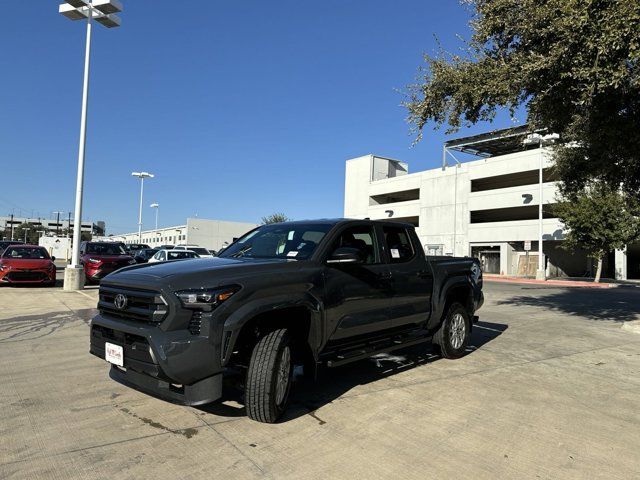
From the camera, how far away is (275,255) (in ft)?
16.2

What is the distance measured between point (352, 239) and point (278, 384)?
6.25ft

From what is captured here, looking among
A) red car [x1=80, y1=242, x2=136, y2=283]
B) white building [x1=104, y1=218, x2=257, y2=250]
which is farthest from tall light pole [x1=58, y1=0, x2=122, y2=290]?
white building [x1=104, y1=218, x2=257, y2=250]

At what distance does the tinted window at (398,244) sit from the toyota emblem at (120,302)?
2.97 metres

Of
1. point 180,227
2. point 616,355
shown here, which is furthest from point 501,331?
point 180,227

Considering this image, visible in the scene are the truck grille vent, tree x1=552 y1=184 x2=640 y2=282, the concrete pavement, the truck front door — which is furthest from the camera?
tree x1=552 y1=184 x2=640 y2=282

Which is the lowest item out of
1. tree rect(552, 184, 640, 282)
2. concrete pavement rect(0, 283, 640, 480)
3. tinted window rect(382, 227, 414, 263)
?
concrete pavement rect(0, 283, 640, 480)

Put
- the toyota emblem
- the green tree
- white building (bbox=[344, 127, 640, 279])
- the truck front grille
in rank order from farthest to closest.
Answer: the green tree, white building (bbox=[344, 127, 640, 279]), the toyota emblem, the truck front grille

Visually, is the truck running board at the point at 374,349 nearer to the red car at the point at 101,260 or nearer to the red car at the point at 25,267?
the red car at the point at 101,260

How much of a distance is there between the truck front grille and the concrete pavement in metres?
0.91

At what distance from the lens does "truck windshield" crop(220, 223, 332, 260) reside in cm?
489

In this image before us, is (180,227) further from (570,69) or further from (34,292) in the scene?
(570,69)

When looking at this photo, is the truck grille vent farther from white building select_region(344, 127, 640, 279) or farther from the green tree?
the green tree

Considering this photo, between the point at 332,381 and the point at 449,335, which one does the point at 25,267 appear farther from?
the point at 449,335

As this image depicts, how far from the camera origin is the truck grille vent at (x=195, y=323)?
12.2 ft
